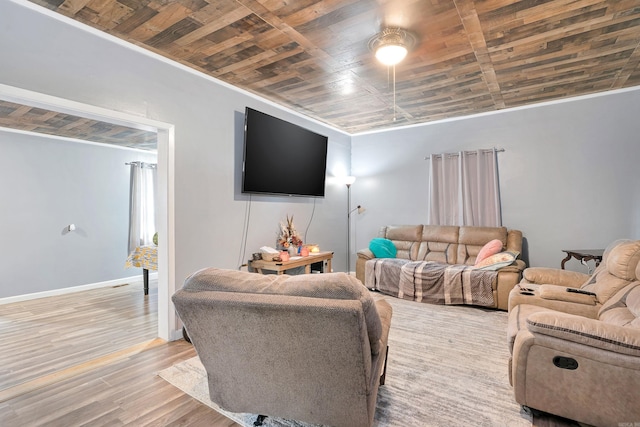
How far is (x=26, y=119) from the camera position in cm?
413

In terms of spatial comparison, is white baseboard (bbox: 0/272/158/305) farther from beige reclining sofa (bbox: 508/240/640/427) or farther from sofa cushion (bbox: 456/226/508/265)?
beige reclining sofa (bbox: 508/240/640/427)

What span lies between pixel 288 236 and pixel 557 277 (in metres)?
2.96

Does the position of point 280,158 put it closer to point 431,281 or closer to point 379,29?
point 379,29

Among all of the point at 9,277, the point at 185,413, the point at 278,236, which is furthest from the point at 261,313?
the point at 9,277

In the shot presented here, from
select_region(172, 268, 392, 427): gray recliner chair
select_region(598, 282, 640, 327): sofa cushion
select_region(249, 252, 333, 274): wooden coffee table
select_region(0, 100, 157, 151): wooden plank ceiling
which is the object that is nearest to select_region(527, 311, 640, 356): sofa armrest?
select_region(598, 282, 640, 327): sofa cushion

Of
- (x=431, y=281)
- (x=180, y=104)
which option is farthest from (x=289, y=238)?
(x=180, y=104)

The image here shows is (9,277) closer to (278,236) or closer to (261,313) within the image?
(278,236)

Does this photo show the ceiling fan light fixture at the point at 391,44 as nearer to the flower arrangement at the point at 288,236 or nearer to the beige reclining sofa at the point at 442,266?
the flower arrangement at the point at 288,236

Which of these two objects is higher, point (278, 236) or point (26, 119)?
point (26, 119)

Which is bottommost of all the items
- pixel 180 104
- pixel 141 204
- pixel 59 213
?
pixel 59 213

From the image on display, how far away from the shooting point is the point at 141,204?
609 centimetres

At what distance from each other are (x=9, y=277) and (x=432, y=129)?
658cm

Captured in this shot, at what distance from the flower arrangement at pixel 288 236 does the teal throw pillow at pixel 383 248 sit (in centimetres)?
129

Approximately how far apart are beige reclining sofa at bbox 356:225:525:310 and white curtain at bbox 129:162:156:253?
158 inches
